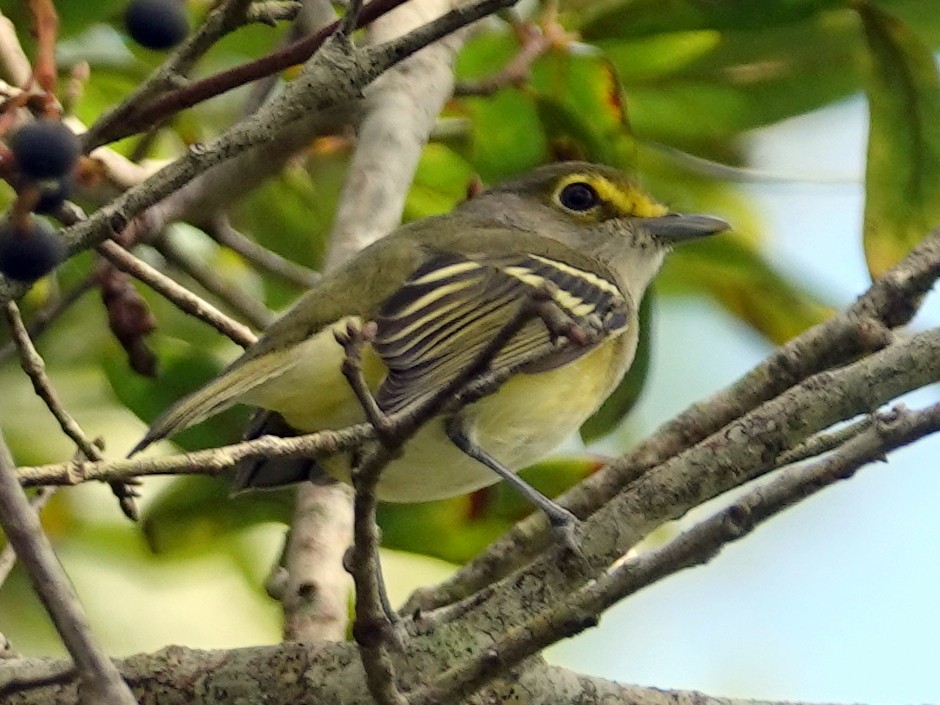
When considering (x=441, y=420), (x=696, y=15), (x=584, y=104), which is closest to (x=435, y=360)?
(x=441, y=420)

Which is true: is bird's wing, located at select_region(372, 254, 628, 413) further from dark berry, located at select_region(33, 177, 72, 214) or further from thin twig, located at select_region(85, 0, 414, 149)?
dark berry, located at select_region(33, 177, 72, 214)

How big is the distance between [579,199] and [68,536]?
4.47 feet

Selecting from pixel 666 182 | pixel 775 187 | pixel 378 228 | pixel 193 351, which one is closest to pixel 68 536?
pixel 193 351

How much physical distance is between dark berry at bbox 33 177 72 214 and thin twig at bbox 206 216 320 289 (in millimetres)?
1512

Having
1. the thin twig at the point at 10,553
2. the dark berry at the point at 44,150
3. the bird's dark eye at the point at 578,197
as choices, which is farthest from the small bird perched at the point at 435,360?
the dark berry at the point at 44,150

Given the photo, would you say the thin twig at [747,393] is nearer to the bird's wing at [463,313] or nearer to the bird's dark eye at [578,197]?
the bird's wing at [463,313]

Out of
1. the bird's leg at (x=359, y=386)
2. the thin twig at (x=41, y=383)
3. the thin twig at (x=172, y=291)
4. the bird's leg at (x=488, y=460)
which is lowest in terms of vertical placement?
the bird's leg at (x=359, y=386)

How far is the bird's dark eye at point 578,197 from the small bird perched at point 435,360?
1.08 feet

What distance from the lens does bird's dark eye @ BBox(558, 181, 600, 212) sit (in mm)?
3322

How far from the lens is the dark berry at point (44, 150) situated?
133 cm

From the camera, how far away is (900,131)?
297cm

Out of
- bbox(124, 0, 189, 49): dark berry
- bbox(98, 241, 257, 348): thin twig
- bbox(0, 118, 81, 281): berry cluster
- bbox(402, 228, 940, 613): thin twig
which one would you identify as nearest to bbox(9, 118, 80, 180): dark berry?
bbox(0, 118, 81, 281): berry cluster

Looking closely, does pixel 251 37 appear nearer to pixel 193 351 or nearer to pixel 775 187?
pixel 193 351

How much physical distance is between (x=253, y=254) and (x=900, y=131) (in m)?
1.31
